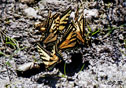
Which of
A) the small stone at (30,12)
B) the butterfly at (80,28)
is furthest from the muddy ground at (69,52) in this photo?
the butterfly at (80,28)

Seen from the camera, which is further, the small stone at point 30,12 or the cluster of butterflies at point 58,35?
the small stone at point 30,12

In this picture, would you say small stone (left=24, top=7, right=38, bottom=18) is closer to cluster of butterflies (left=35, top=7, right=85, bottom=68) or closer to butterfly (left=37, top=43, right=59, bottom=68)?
cluster of butterflies (left=35, top=7, right=85, bottom=68)

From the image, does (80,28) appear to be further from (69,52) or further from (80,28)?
(69,52)

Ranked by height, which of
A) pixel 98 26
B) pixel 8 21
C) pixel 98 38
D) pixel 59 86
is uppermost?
pixel 8 21

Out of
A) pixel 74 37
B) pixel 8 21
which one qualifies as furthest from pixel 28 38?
pixel 74 37

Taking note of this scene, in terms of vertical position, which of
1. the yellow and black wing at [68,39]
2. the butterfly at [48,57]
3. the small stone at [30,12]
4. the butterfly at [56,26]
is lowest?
the butterfly at [48,57]

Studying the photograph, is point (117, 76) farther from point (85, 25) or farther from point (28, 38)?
point (28, 38)

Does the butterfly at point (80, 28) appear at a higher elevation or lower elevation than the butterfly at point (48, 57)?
higher

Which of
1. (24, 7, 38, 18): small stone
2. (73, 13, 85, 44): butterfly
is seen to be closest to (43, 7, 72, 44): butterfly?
(73, 13, 85, 44): butterfly

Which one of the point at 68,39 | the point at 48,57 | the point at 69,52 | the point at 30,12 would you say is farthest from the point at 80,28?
the point at 30,12

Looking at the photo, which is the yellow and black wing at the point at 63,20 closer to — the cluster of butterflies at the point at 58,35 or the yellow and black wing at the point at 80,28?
the cluster of butterflies at the point at 58,35
